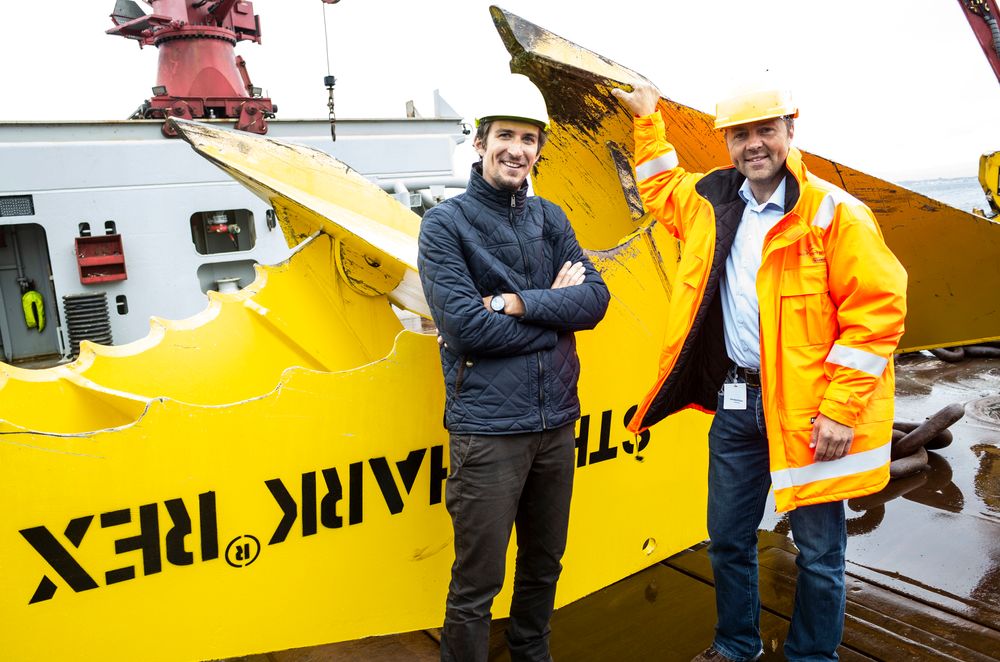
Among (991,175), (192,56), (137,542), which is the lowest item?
(137,542)

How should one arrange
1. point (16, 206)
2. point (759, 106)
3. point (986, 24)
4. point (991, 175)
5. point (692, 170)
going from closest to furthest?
point (759, 106) → point (692, 170) → point (16, 206) → point (986, 24) → point (991, 175)

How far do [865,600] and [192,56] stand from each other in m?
11.3

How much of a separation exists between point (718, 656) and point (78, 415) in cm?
257

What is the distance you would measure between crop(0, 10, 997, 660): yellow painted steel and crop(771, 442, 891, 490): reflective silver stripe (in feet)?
3.24

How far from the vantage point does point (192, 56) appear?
1090 cm

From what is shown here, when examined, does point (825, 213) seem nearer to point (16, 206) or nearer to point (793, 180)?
point (793, 180)

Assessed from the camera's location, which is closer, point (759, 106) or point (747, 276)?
point (759, 106)

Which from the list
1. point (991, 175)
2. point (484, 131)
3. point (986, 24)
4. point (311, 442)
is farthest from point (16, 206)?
point (991, 175)

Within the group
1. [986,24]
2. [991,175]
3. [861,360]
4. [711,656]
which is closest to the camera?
[861,360]

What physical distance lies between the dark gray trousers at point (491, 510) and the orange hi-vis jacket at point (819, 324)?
0.65 meters

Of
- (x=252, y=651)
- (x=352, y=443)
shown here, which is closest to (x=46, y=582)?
(x=252, y=651)

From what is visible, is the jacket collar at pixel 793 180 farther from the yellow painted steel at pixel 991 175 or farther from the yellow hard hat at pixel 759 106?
the yellow painted steel at pixel 991 175

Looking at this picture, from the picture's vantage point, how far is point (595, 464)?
3.02 meters

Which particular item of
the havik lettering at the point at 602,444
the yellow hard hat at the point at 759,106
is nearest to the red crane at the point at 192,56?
the havik lettering at the point at 602,444
